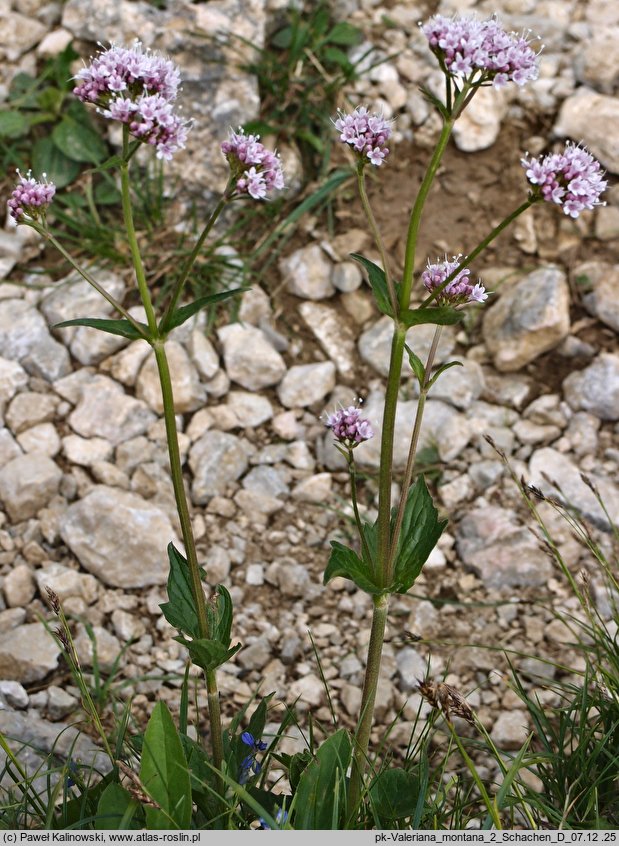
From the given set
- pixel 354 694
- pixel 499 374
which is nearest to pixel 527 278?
pixel 499 374

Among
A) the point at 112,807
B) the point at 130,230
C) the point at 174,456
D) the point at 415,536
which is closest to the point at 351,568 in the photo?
the point at 415,536

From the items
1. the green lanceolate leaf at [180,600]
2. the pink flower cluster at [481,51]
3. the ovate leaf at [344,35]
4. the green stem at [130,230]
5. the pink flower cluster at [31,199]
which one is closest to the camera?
the pink flower cluster at [481,51]

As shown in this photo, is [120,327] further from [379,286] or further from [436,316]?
[436,316]

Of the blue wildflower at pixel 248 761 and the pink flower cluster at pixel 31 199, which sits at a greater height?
the pink flower cluster at pixel 31 199

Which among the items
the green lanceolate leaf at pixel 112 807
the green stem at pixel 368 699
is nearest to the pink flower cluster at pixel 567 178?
the green stem at pixel 368 699

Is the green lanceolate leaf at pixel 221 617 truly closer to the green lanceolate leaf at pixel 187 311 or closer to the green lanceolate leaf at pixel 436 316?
the green lanceolate leaf at pixel 187 311

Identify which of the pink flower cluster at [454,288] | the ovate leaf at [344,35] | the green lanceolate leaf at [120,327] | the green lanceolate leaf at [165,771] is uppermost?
the ovate leaf at [344,35]

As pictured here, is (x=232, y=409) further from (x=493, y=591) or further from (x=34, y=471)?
(x=493, y=591)
